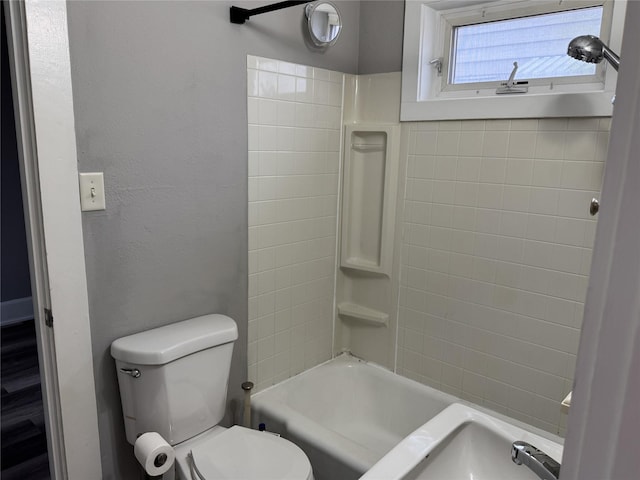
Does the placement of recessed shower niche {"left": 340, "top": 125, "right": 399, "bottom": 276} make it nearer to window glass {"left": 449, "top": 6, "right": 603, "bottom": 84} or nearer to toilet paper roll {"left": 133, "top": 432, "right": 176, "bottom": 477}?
window glass {"left": 449, "top": 6, "right": 603, "bottom": 84}

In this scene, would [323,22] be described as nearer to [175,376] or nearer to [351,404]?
Answer: [175,376]

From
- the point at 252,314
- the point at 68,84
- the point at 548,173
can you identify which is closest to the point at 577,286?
the point at 548,173

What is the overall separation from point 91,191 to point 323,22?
3.64 ft

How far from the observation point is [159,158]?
153cm

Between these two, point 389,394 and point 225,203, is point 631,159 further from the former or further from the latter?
point 389,394

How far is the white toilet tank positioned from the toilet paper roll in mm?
94

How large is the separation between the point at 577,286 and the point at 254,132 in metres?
1.27

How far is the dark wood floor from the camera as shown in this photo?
6.76 ft

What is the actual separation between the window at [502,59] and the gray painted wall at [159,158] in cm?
54

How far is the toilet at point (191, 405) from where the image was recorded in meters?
1.44

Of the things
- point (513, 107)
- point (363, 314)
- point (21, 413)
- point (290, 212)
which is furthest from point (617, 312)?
point (21, 413)

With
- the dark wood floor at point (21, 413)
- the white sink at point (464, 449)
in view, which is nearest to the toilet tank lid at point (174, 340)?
the white sink at point (464, 449)

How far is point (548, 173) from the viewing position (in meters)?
1.71

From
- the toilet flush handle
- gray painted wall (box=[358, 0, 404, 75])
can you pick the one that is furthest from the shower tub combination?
gray painted wall (box=[358, 0, 404, 75])
